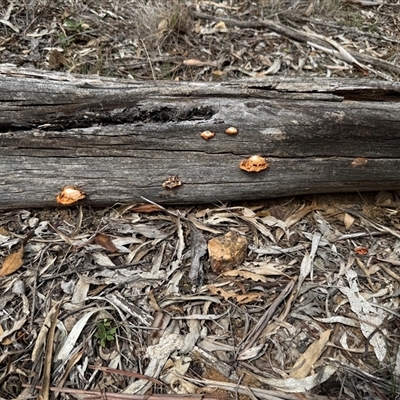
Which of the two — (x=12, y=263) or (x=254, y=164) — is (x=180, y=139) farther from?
(x=12, y=263)

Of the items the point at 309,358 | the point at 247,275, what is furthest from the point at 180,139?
the point at 309,358

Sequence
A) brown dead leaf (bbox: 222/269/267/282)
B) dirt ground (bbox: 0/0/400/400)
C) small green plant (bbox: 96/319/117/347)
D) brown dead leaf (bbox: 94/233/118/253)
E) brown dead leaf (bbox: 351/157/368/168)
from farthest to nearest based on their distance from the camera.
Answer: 1. brown dead leaf (bbox: 351/157/368/168)
2. brown dead leaf (bbox: 94/233/118/253)
3. brown dead leaf (bbox: 222/269/267/282)
4. small green plant (bbox: 96/319/117/347)
5. dirt ground (bbox: 0/0/400/400)

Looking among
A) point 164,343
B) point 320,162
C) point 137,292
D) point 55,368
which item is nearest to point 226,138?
point 320,162

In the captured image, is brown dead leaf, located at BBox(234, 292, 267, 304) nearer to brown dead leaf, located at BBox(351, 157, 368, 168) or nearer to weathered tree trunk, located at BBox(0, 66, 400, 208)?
weathered tree trunk, located at BBox(0, 66, 400, 208)

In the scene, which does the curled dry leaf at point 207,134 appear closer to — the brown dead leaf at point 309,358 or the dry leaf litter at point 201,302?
the dry leaf litter at point 201,302

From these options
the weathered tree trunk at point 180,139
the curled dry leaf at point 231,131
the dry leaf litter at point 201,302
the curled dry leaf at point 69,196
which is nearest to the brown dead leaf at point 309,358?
the dry leaf litter at point 201,302

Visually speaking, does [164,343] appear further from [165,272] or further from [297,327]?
[297,327]

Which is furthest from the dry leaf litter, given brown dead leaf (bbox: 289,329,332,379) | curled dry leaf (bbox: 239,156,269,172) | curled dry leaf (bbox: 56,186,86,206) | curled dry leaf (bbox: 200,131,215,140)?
curled dry leaf (bbox: 200,131,215,140)
